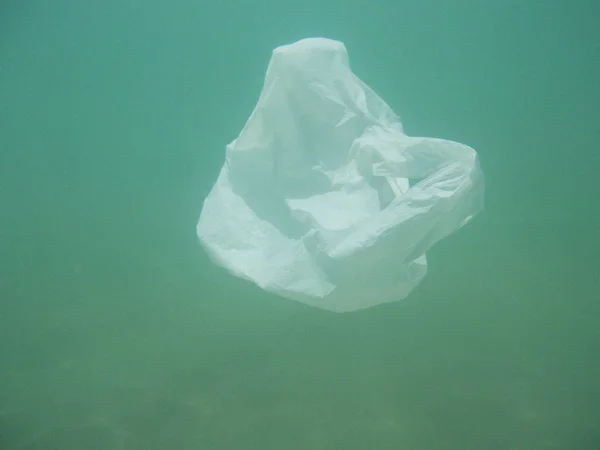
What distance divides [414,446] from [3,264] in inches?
162

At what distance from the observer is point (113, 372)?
2.95 meters

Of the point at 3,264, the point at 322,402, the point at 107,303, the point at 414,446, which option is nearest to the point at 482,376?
the point at 414,446

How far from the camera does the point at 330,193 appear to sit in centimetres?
289

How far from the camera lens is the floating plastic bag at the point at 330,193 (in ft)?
7.70

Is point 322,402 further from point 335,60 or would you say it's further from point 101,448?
point 335,60

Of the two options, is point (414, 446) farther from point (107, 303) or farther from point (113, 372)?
point (107, 303)

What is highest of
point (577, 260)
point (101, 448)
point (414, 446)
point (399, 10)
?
point (399, 10)

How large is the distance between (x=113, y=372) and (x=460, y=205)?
7.34 feet

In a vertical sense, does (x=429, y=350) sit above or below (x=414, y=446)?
above

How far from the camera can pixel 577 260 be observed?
411cm

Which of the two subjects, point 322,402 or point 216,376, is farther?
point 216,376

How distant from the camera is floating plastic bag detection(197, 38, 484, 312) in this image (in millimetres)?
2346

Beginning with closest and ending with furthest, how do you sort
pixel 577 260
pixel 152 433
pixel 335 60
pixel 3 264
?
pixel 152 433
pixel 335 60
pixel 577 260
pixel 3 264

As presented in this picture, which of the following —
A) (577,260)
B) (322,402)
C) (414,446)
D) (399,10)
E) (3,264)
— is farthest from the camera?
(399,10)
